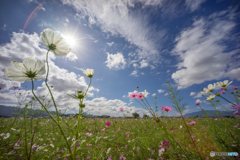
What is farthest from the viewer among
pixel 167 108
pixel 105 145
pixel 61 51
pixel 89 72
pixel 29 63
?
pixel 105 145

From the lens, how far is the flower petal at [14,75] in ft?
2.42

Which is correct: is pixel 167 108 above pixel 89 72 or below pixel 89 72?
below

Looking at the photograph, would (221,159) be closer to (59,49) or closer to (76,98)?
(76,98)

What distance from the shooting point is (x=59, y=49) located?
0.87 metres

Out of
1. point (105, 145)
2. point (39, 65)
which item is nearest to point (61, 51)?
point (39, 65)

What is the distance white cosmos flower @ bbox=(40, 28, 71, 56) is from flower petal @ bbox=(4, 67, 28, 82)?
0.30 meters

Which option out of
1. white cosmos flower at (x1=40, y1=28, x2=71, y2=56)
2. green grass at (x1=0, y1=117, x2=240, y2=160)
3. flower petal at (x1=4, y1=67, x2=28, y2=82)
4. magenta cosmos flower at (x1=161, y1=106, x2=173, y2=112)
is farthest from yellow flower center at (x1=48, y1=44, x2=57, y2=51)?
magenta cosmos flower at (x1=161, y1=106, x2=173, y2=112)

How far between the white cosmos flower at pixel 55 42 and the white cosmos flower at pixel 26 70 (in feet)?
0.53

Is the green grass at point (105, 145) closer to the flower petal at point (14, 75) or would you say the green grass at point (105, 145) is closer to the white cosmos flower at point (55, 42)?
the flower petal at point (14, 75)

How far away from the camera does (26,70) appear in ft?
2.52

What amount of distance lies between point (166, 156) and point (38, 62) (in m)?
2.57

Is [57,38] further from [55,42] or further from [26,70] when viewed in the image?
[26,70]

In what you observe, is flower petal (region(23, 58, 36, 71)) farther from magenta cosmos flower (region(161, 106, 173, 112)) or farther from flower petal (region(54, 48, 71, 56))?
magenta cosmos flower (region(161, 106, 173, 112))

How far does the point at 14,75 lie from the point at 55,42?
1.34 feet
